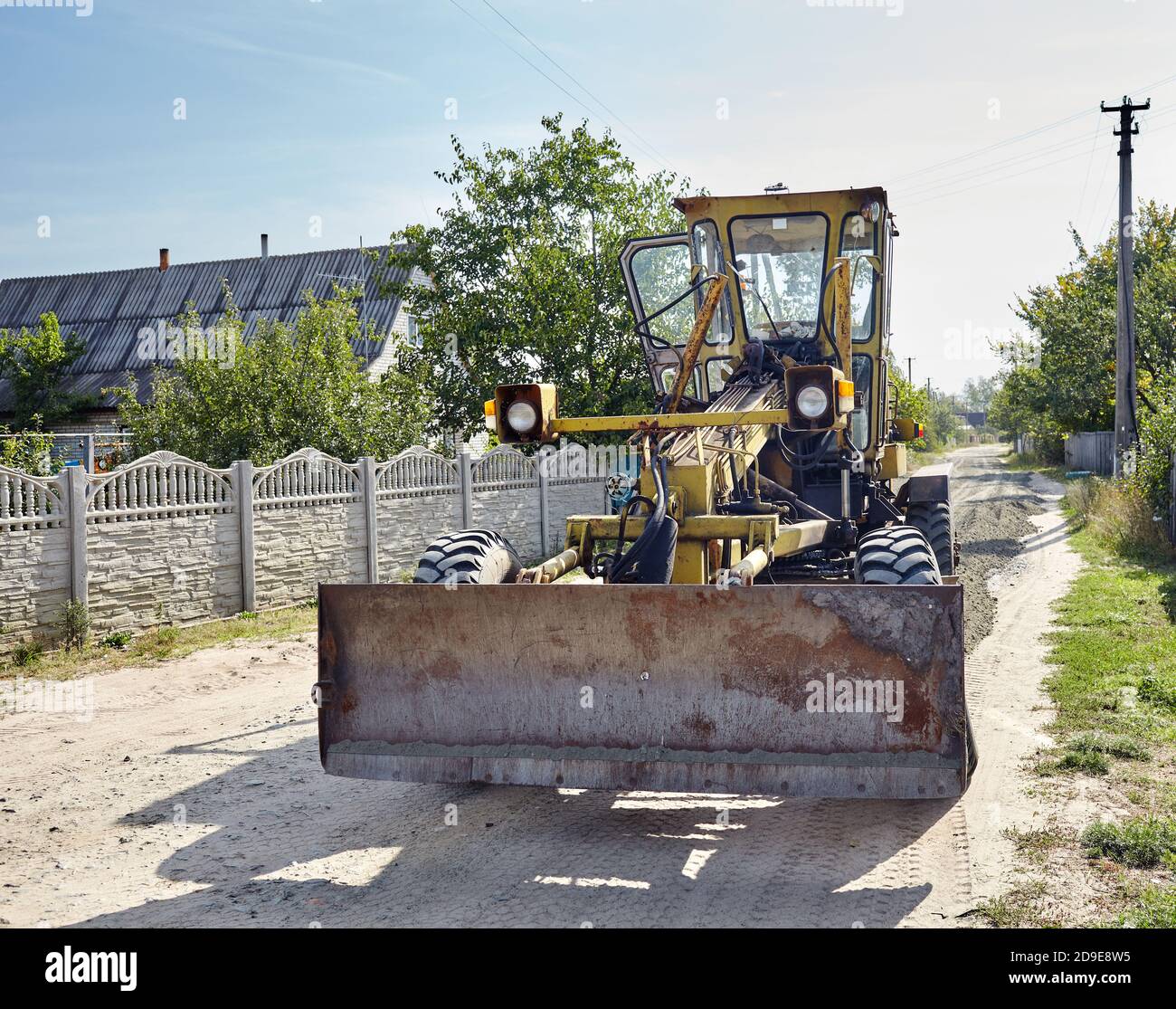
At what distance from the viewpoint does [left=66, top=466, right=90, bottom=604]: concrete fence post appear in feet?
31.7

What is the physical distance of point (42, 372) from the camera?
30719 mm

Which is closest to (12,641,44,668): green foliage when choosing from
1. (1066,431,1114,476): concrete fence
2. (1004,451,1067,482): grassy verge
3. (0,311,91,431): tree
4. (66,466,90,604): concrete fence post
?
(66,466,90,604): concrete fence post

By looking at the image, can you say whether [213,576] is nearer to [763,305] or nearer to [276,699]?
[276,699]

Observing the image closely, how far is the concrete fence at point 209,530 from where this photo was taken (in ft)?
31.0

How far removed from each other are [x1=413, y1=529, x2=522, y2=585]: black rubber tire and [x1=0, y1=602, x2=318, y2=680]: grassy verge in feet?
14.2

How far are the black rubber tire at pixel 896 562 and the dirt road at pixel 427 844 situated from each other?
1.16 meters

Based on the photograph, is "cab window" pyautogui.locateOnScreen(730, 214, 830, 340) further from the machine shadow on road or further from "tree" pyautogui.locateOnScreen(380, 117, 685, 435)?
"tree" pyautogui.locateOnScreen(380, 117, 685, 435)

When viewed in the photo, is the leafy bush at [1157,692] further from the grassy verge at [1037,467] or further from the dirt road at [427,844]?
the grassy verge at [1037,467]

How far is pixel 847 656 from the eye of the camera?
4789mm

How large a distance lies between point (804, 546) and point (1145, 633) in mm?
4209

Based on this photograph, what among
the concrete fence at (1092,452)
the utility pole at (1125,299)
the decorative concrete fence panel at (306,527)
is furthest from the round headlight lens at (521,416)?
the concrete fence at (1092,452)

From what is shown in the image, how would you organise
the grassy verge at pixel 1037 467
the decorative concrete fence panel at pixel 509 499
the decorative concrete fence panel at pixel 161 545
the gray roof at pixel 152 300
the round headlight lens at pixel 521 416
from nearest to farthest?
the round headlight lens at pixel 521 416, the decorative concrete fence panel at pixel 161 545, the decorative concrete fence panel at pixel 509 499, the gray roof at pixel 152 300, the grassy verge at pixel 1037 467

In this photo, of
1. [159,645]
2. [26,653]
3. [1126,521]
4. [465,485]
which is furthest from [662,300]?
[1126,521]
